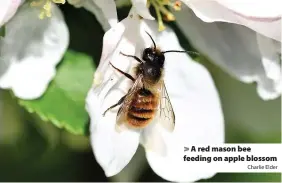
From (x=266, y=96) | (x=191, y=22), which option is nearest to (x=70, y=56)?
(x=191, y=22)

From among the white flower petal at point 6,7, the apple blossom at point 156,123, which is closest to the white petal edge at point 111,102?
the apple blossom at point 156,123

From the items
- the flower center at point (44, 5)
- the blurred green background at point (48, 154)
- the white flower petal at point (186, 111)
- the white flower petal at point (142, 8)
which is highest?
the white flower petal at point (142, 8)

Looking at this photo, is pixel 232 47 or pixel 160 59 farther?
pixel 232 47

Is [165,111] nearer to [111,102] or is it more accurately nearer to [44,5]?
[111,102]

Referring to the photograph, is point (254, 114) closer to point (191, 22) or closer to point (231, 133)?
point (231, 133)

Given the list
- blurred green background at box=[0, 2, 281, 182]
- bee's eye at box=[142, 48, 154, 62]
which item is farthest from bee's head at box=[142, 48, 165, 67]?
blurred green background at box=[0, 2, 281, 182]
